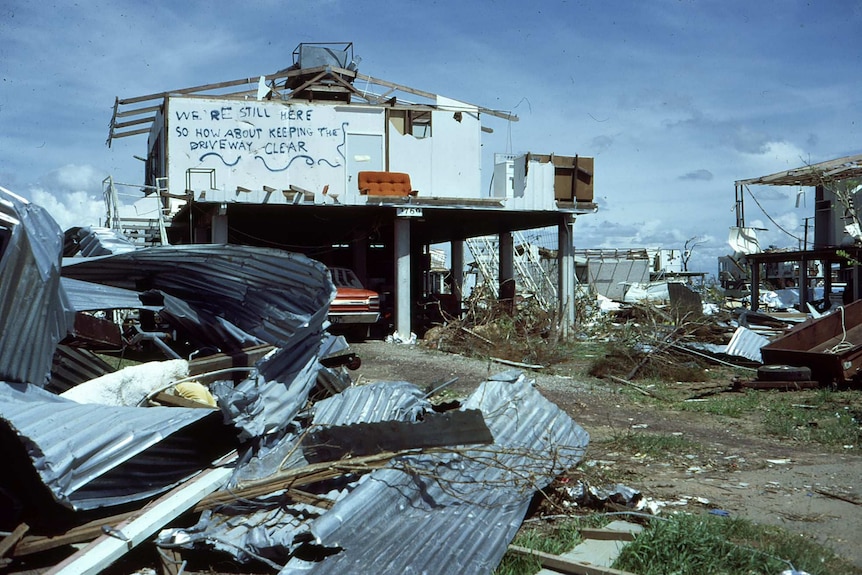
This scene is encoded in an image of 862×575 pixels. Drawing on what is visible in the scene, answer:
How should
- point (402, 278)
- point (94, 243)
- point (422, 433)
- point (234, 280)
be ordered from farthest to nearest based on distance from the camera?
point (402, 278), point (94, 243), point (234, 280), point (422, 433)

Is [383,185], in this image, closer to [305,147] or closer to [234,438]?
[305,147]

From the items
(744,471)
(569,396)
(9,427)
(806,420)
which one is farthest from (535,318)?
(9,427)

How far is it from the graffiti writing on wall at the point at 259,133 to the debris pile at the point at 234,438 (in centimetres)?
1454

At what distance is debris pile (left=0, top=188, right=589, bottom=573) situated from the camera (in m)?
4.11

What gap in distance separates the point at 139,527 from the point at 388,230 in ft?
67.7

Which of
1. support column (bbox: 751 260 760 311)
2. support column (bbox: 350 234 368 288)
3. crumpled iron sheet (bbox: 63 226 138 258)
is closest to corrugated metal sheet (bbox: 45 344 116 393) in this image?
crumpled iron sheet (bbox: 63 226 138 258)

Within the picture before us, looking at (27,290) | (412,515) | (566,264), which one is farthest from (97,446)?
(566,264)

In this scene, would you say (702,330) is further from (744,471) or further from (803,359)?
(744,471)

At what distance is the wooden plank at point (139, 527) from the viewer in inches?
149

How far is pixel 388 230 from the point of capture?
24562 millimetres

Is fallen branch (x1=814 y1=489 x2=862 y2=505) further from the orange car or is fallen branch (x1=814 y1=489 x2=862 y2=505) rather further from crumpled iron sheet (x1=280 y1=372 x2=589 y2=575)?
the orange car

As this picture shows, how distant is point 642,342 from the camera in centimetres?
1322

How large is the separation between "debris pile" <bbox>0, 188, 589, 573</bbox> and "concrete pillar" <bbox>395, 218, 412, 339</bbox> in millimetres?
11100

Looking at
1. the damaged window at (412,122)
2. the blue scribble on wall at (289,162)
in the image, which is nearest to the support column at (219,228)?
the blue scribble on wall at (289,162)
